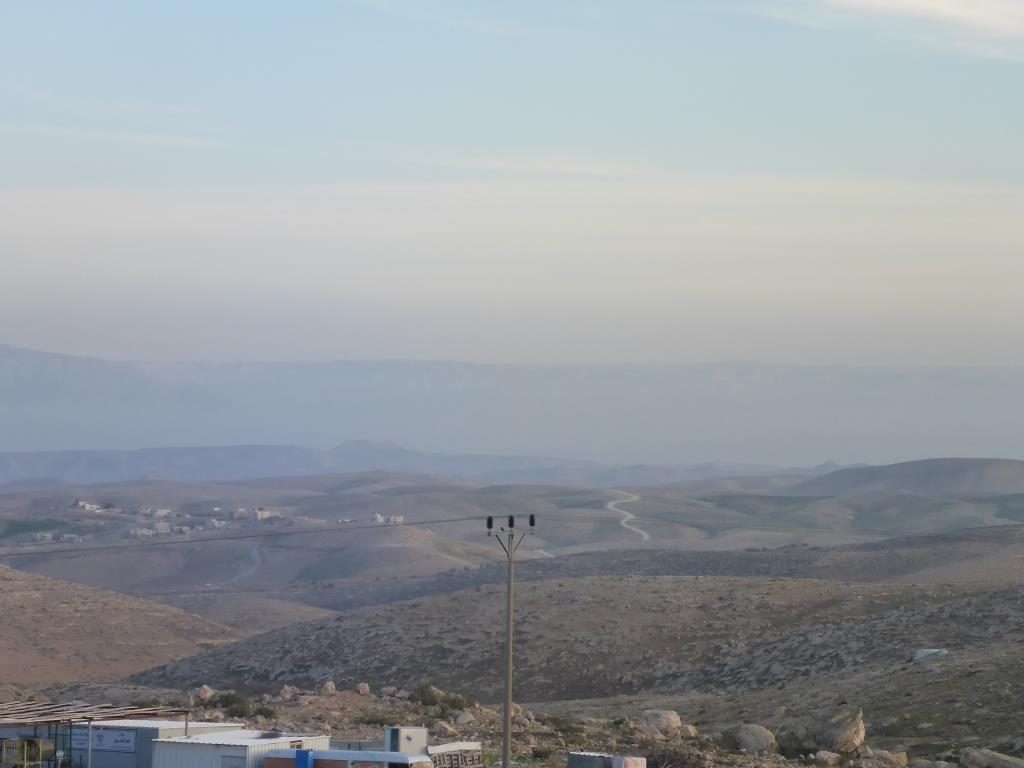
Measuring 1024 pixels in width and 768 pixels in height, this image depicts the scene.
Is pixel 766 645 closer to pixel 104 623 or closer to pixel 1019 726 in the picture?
pixel 1019 726

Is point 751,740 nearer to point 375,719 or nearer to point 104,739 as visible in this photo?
point 375,719

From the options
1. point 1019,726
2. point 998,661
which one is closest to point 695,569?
point 998,661

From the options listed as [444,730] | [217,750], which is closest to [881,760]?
[444,730]

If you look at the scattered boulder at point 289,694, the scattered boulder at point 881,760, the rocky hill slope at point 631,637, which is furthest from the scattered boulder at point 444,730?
the rocky hill slope at point 631,637

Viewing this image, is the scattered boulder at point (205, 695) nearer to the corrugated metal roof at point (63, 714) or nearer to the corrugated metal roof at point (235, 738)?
the corrugated metal roof at point (63, 714)

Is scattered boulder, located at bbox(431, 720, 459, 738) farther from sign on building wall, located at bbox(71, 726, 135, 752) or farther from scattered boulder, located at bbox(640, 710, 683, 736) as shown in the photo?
sign on building wall, located at bbox(71, 726, 135, 752)

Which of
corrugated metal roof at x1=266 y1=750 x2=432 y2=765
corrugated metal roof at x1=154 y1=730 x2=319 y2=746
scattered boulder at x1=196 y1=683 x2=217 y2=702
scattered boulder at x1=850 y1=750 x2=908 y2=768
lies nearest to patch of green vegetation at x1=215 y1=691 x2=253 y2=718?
scattered boulder at x1=196 y1=683 x2=217 y2=702
